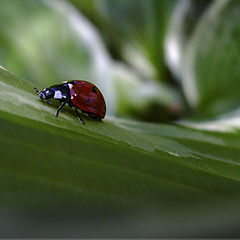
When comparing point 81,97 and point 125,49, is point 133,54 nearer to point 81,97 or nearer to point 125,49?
point 125,49

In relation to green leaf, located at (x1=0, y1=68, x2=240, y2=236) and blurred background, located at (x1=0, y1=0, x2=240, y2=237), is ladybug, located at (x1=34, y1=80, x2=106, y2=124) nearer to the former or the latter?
green leaf, located at (x1=0, y1=68, x2=240, y2=236)

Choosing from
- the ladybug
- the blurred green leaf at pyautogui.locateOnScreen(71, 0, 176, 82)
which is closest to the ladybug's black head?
the ladybug

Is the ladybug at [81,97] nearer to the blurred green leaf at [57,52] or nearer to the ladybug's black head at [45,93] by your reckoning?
the ladybug's black head at [45,93]

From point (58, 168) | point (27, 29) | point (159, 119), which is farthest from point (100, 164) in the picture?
point (27, 29)

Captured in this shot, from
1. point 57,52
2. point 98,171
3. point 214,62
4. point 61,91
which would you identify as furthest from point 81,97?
point 57,52

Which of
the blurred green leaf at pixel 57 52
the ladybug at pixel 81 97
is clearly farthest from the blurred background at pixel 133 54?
the ladybug at pixel 81 97

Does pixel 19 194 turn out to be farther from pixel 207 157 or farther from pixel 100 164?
pixel 207 157
